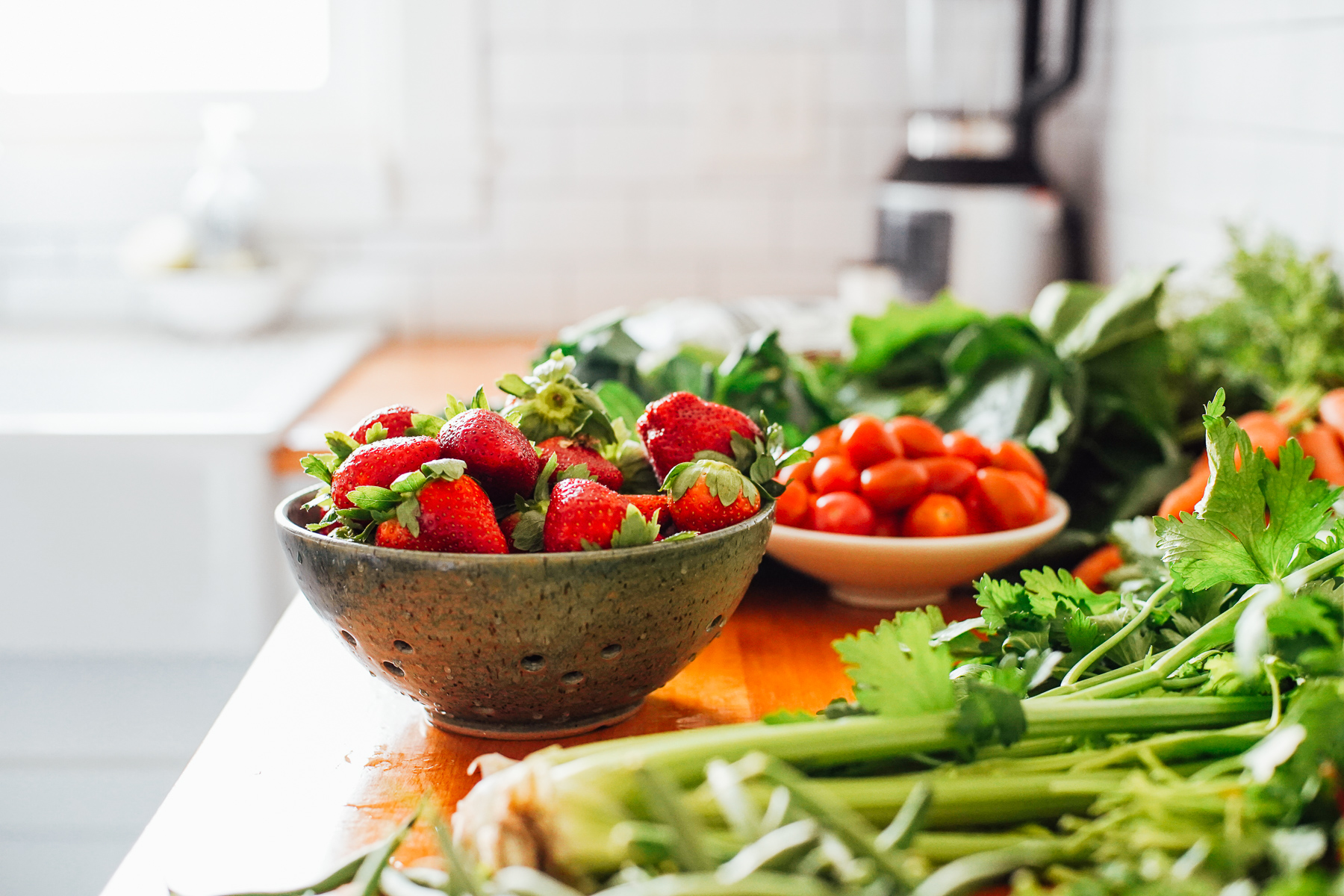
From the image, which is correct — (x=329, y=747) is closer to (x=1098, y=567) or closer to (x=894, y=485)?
(x=894, y=485)

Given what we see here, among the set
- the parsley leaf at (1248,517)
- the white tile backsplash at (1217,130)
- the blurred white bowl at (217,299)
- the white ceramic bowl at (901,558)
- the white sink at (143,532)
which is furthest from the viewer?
the blurred white bowl at (217,299)

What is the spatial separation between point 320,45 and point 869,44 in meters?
1.01

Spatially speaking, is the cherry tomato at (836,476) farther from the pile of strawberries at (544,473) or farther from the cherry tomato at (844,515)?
the pile of strawberries at (544,473)

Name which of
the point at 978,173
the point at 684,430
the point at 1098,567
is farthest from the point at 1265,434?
the point at 978,173

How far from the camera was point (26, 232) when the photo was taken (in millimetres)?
2303

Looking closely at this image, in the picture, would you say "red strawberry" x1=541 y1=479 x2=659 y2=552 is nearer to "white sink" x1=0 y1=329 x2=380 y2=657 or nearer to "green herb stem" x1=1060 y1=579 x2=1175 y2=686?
"green herb stem" x1=1060 y1=579 x2=1175 y2=686

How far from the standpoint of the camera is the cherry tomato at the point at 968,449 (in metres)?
0.96

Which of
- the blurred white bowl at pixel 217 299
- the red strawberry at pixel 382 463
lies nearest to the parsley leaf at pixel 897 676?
the red strawberry at pixel 382 463

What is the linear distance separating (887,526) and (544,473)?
370 millimetres

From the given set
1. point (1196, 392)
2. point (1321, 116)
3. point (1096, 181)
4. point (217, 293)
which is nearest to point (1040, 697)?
point (1196, 392)

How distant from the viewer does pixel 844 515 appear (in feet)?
2.99

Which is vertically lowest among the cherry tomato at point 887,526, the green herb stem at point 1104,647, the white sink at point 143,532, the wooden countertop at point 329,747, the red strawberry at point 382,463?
the white sink at point 143,532

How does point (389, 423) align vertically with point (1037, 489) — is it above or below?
above

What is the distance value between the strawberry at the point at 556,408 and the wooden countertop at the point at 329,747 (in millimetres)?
170
